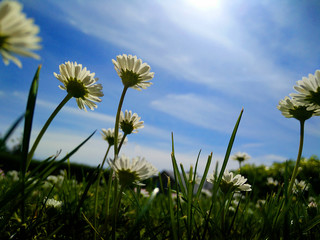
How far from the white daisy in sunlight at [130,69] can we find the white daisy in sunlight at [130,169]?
0.37 metres

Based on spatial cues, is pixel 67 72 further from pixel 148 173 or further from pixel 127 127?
pixel 148 173

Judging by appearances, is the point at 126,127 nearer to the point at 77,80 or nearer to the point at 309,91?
the point at 77,80

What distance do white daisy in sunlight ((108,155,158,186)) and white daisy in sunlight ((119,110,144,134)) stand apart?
346 millimetres

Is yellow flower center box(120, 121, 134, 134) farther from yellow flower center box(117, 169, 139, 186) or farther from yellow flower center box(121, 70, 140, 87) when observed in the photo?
yellow flower center box(117, 169, 139, 186)

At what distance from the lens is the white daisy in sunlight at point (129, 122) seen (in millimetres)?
1183

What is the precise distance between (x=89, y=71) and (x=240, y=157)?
2.40 metres

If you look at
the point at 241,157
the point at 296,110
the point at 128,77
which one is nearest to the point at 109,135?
the point at 128,77

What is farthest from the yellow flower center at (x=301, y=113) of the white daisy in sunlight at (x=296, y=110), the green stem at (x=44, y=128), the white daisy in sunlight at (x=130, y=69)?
the green stem at (x=44, y=128)

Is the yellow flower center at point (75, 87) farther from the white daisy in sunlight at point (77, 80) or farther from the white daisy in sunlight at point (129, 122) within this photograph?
the white daisy in sunlight at point (129, 122)

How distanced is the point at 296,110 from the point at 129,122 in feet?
2.71

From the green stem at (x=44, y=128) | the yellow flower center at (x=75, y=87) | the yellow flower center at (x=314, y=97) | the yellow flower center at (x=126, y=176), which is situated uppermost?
the yellow flower center at (x=314, y=97)

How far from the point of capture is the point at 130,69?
104 centimetres

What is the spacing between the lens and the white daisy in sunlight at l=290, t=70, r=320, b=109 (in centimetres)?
101

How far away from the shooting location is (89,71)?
1.01 metres
